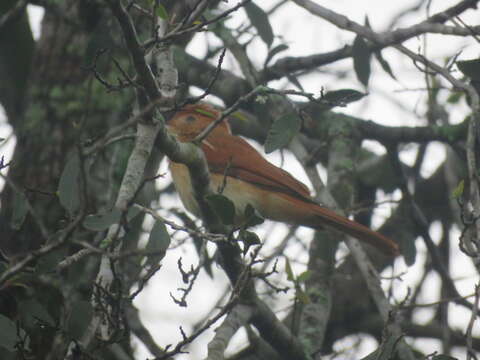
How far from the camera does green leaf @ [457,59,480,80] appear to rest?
387 centimetres

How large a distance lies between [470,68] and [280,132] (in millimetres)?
984

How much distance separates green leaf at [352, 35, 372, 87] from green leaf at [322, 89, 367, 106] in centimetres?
83

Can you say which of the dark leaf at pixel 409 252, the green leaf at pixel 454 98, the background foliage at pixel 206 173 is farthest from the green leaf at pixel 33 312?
the green leaf at pixel 454 98

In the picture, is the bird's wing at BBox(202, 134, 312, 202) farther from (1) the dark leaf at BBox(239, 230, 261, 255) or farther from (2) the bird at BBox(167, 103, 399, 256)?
(1) the dark leaf at BBox(239, 230, 261, 255)

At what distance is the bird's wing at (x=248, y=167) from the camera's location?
18.1 feet

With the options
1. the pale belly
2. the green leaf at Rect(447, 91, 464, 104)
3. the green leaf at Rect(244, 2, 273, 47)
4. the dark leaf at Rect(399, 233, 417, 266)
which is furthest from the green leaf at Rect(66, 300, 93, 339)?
the green leaf at Rect(447, 91, 464, 104)

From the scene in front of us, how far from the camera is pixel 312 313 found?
208 inches

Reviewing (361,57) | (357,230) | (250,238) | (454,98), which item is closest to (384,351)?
(250,238)

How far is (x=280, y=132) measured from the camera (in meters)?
3.77

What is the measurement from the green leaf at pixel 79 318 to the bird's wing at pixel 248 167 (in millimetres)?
2635

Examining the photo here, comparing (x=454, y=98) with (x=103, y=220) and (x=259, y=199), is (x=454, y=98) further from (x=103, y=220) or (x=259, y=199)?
(x=103, y=220)

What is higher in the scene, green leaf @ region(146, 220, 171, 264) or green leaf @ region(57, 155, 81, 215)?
green leaf @ region(57, 155, 81, 215)

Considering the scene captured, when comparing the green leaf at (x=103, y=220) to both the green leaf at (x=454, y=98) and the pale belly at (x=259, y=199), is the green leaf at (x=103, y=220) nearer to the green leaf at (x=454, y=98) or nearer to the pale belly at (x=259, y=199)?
the pale belly at (x=259, y=199)

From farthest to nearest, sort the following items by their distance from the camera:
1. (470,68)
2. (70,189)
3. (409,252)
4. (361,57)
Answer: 1. (409,252)
2. (361,57)
3. (470,68)
4. (70,189)
